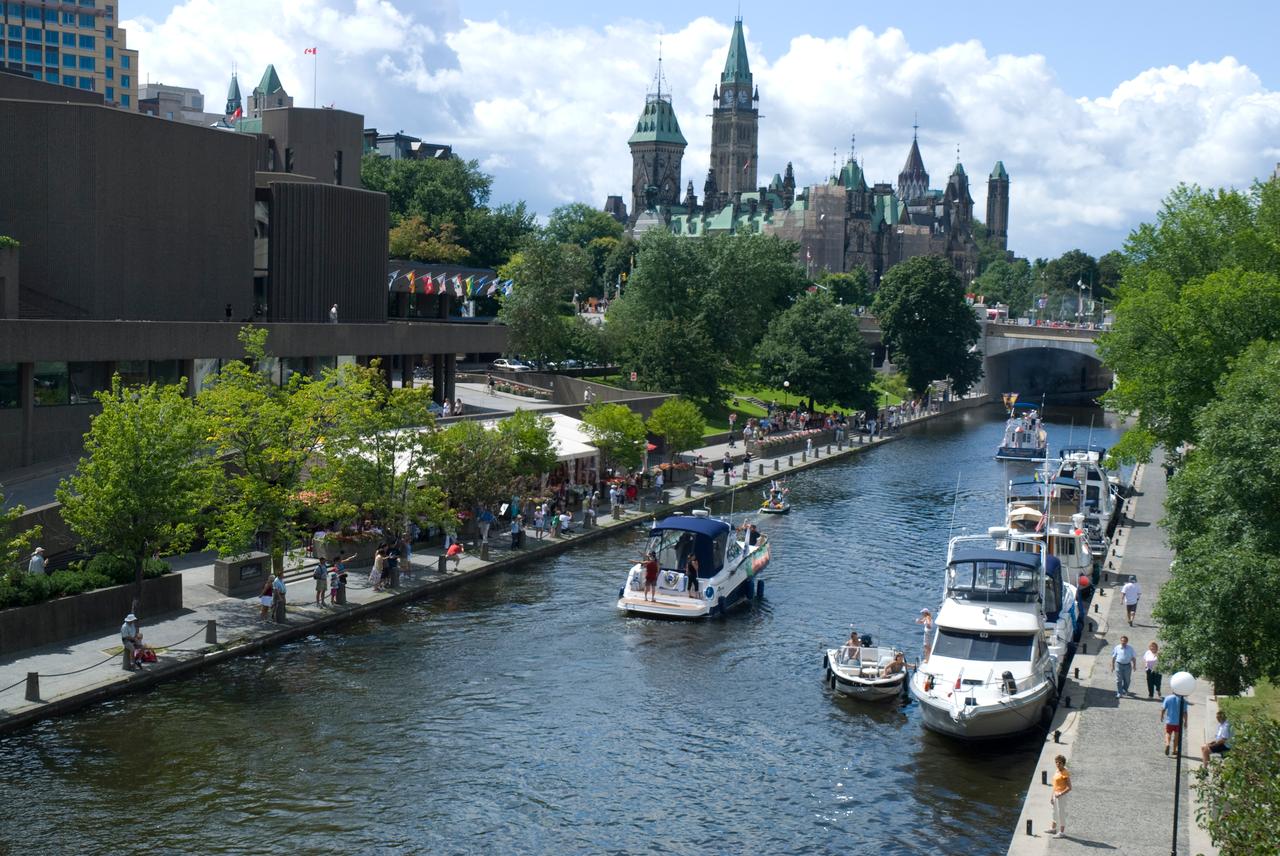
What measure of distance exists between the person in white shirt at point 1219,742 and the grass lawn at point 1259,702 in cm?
22

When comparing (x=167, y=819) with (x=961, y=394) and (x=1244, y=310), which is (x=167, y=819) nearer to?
(x=1244, y=310)

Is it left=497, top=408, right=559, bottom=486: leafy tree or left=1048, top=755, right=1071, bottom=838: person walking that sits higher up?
left=497, top=408, right=559, bottom=486: leafy tree

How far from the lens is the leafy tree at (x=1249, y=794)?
16.4 metres

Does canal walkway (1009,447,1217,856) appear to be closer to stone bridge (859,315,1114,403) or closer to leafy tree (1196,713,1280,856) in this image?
leafy tree (1196,713,1280,856)

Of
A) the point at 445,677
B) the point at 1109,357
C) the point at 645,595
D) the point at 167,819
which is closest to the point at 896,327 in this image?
the point at 1109,357

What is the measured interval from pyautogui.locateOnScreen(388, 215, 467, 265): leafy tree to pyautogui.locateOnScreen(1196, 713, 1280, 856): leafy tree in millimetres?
101868

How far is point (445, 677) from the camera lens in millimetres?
34312

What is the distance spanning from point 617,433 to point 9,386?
25.6 metres

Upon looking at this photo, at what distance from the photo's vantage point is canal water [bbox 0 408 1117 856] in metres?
25.1

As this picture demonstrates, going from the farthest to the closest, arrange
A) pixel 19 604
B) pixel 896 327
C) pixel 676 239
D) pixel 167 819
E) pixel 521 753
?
pixel 896 327, pixel 676 239, pixel 19 604, pixel 521 753, pixel 167 819

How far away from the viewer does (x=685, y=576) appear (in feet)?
137

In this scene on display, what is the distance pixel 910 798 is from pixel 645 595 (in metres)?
14.9

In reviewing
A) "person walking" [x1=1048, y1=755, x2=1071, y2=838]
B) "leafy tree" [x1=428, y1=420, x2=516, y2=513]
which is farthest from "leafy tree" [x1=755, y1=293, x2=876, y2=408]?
"person walking" [x1=1048, y1=755, x2=1071, y2=838]

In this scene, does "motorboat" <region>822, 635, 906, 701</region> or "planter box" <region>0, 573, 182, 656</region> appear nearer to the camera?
"planter box" <region>0, 573, 182, 656</region>
